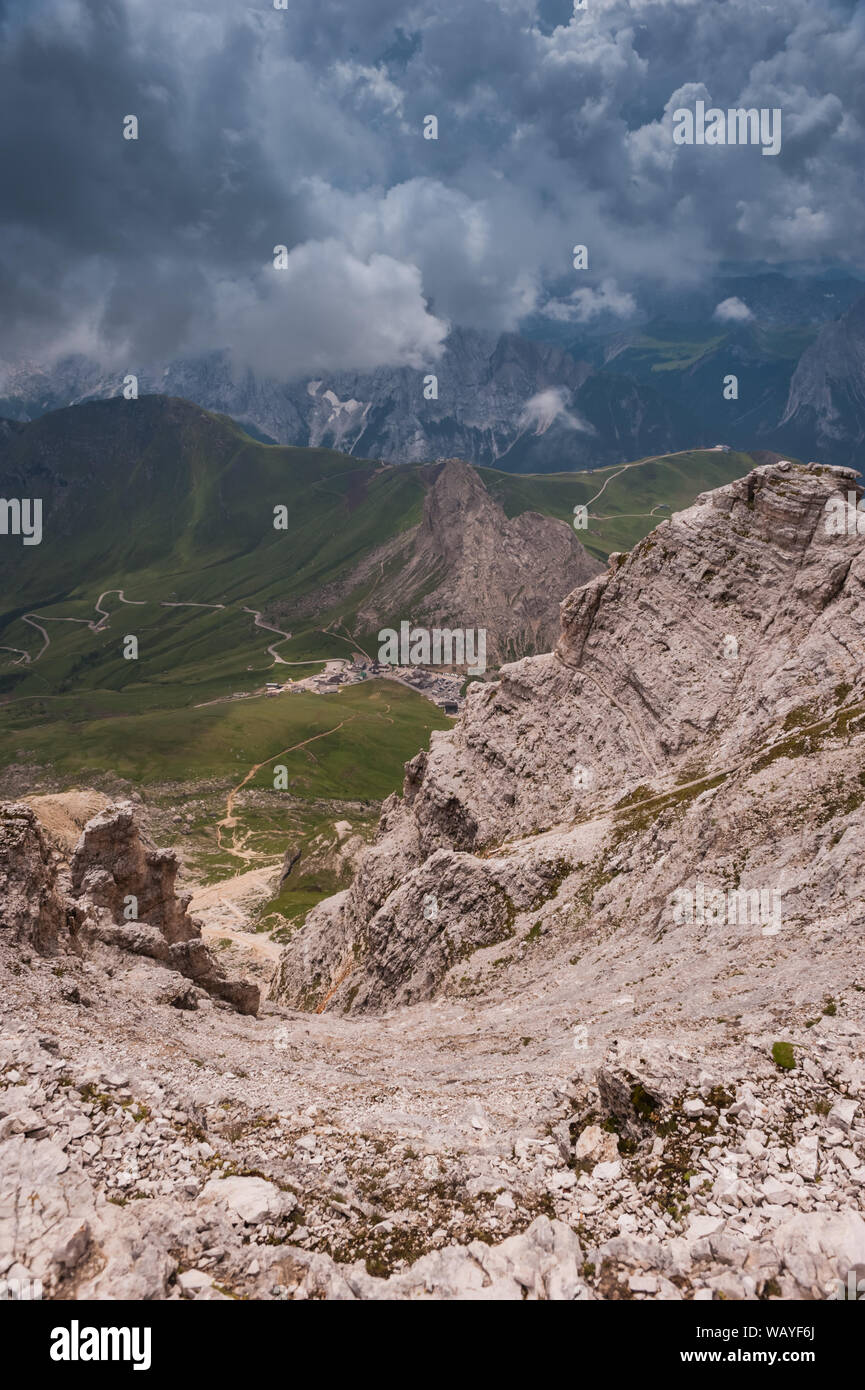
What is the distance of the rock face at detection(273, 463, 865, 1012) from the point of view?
42344 millimetres

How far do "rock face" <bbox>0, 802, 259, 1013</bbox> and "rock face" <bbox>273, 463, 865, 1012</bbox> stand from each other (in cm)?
1837

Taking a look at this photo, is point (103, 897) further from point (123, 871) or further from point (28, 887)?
point (28, 887)

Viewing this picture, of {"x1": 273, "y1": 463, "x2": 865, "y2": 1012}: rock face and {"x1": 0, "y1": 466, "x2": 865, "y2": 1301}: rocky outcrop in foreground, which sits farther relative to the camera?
{"x1": 273, "y1": 463, "x2": 865, "y2": 1012}: rock face

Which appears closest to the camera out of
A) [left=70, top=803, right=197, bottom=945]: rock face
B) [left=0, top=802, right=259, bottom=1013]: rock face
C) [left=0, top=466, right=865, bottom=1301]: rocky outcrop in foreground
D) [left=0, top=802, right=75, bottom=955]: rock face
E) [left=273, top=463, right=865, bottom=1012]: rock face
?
[left=0, top=466, right=865, bottom=1301]: rocky outcrop in foreground

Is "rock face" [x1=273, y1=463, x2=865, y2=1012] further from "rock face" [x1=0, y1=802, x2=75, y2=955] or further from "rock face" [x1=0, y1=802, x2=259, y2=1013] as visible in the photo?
"rock face" [x1=0, y1=802, x2=75, y2=955]

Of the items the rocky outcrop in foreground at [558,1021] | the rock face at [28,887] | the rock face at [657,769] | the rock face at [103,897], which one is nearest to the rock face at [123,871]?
the rock face at [103,897]

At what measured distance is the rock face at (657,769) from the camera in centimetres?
4234

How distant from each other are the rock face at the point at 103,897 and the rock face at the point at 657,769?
723 inches

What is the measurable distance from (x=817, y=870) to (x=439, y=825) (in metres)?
50.2

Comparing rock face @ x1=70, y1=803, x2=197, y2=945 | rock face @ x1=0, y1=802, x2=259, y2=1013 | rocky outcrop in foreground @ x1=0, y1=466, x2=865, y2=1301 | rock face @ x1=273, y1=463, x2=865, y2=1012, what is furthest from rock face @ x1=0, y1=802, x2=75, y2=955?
rock face @ x1=273, y1=463, x2=865, y2=1012

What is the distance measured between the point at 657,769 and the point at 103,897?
5308 cm

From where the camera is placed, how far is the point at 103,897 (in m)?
57.8

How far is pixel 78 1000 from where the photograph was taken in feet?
108
